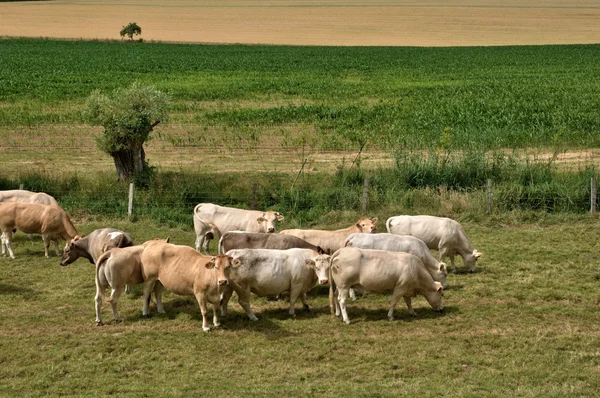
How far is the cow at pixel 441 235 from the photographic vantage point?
64.1ft

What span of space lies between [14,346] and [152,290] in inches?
122

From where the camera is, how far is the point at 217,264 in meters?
15.7

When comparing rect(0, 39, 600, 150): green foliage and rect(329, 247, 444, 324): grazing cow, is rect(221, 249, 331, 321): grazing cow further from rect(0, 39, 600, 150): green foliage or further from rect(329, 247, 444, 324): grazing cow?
rect(0, 39, 600, 150): green foliage

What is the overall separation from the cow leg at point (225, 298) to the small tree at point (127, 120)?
11.2m

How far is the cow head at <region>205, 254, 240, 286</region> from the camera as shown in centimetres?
1548

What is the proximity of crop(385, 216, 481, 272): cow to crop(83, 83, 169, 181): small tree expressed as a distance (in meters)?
10.6

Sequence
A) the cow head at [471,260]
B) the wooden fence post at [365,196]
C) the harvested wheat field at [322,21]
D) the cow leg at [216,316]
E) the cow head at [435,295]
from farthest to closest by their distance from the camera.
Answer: the harvested wheat field at [322,21], the wooden fence post at [365,196], the cow head at [471,260], the cow head at [435,295], the cow leg at [216,316]

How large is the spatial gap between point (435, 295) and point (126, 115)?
45.7 ft

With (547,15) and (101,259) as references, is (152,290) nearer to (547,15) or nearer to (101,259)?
(101,259)

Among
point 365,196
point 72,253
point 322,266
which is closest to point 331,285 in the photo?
point 322,266

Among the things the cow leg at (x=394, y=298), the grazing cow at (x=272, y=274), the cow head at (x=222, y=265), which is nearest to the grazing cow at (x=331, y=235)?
the grazing cow at (x=272, y=274)

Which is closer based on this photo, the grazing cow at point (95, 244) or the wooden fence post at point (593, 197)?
the grazing cow at point (95, 244)

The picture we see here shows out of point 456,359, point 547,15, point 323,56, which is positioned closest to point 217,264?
point 456,359

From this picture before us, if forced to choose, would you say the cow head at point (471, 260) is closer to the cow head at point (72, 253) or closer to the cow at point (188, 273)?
the cow at point (188, 273)
